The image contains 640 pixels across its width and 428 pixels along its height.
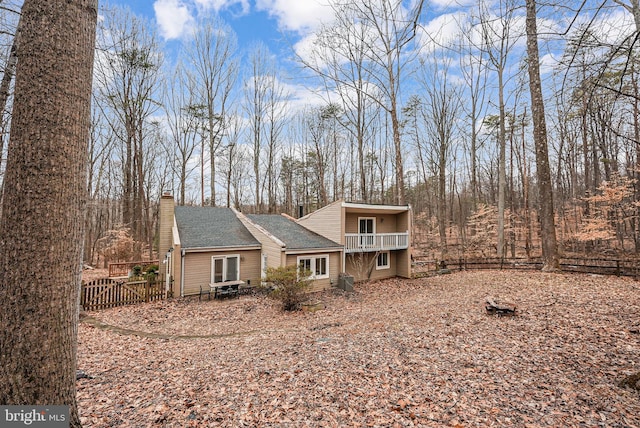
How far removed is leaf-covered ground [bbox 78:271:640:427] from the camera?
3.57m

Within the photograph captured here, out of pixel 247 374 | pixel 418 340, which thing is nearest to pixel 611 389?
pixel 418 340

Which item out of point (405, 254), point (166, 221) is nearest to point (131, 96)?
point (166, 221)

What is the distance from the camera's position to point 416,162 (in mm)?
34562

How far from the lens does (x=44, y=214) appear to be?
2094 millimetres

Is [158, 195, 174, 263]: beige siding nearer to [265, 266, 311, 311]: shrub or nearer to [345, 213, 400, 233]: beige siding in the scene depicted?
[265, 266, 311, 311]: shrub

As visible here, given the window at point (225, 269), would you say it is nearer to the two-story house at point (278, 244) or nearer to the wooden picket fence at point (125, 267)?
the two-story house at point (278, 244)

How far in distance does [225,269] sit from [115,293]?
4.32 m

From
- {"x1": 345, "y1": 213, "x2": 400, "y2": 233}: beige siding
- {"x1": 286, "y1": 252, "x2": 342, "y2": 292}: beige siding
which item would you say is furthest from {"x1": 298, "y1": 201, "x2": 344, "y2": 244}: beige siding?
{"x1": 345, "y1": 213, "x2": 400, "y2": 233}: beige siding

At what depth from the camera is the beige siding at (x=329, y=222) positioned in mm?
14344

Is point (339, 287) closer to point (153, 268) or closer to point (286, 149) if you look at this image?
point (153, 268)

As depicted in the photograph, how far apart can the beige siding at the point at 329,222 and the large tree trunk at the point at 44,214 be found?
12.3 metres

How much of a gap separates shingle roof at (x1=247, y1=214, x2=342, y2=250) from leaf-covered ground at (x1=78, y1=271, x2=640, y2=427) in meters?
5.00

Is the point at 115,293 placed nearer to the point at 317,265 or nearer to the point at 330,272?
the point at 317,265

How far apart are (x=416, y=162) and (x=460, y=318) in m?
30.1
